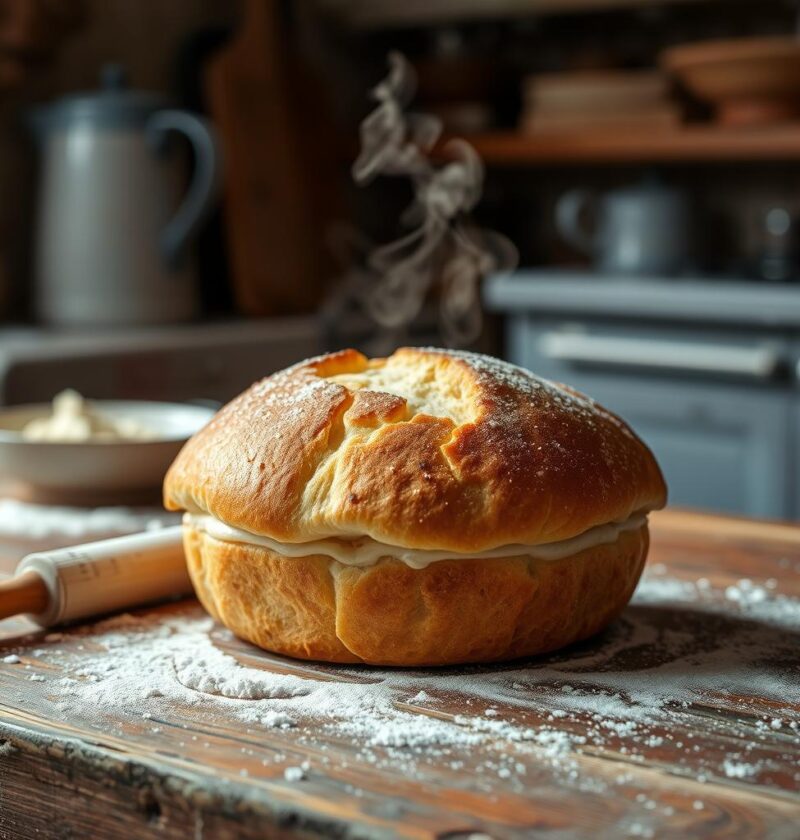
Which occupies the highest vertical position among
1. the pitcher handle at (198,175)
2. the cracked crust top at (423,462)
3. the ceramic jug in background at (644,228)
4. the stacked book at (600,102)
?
the stacked book at (600,102)

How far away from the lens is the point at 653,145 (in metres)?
2.70

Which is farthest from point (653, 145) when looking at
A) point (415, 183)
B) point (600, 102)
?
point (415, 183)

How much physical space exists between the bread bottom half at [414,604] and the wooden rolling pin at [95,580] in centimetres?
11

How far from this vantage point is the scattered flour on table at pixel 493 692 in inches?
25.3

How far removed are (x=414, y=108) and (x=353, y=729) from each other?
8.64 ft

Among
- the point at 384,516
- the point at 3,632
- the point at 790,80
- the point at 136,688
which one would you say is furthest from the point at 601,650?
the point at 790,80

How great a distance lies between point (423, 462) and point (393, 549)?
0.19ft

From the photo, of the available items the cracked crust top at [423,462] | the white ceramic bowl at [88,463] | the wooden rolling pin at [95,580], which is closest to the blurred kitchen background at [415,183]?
the white ceramic bowl at [88,463]

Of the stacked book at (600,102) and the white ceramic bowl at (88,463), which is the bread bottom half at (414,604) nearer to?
the white ceramic bowl at (88,463)

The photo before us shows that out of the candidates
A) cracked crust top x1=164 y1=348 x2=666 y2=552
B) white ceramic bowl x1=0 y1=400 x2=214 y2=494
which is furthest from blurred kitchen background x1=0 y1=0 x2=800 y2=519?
cracked crust top x1=164 y1=348 x2=666 y2=552

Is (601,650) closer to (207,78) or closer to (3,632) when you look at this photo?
(3,632)

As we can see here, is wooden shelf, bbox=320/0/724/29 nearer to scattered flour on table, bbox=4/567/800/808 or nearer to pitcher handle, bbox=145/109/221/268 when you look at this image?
pitcher handle, bbox=145/109/221/268

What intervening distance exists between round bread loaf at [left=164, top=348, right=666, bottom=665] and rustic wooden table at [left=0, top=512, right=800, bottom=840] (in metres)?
0.03

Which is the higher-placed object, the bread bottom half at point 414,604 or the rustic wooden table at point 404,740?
the bread bottom half at point 414,604
